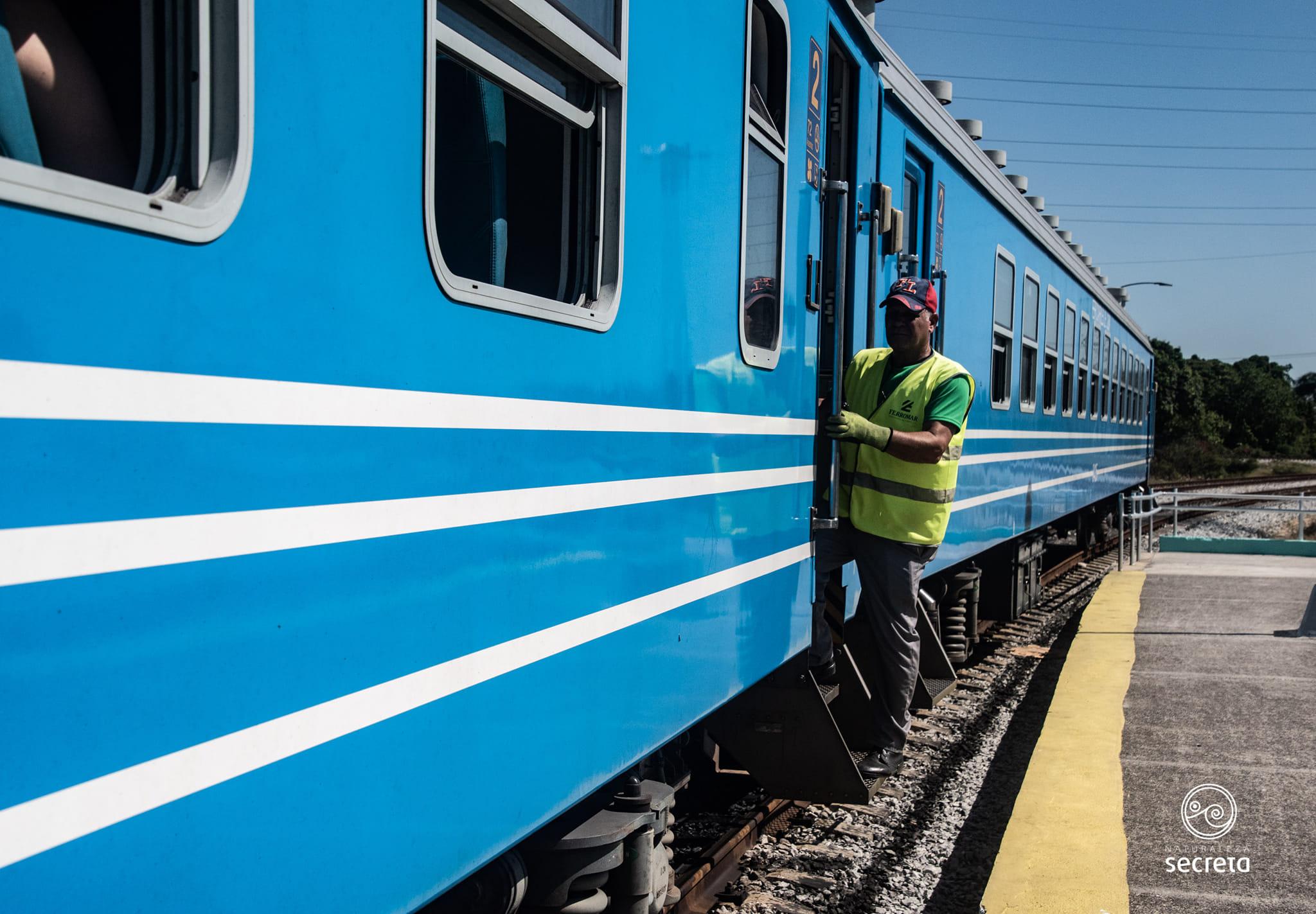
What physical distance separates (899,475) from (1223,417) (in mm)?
86754

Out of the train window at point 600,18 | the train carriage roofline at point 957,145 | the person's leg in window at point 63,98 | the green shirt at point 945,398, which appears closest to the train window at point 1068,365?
the train carriage roofline at point 957,145

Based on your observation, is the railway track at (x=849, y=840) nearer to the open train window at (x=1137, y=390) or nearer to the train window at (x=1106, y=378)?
the train window at (x=1106, y=378)

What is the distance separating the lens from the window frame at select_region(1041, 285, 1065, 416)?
9.88 m

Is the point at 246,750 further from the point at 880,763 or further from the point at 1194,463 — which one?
the point at 1194,463

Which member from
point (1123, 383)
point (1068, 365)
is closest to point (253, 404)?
point (1068, 365)

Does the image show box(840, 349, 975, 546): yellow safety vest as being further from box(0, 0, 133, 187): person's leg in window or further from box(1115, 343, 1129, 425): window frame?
box(1115, 343, 1129, 425): window frame

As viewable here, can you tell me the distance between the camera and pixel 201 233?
1.45 meters

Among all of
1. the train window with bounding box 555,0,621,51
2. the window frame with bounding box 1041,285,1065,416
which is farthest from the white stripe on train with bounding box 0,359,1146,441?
the window frame with bounding box 1041,285,1065,416

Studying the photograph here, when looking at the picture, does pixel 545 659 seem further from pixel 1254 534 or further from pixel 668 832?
pixel 1254 534

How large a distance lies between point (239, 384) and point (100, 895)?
660 mm

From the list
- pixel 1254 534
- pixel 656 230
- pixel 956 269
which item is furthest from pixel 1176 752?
pixel 1254 534

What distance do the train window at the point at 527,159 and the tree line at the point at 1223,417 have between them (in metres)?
49.2

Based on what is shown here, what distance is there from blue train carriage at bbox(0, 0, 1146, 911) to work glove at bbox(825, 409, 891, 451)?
31.2 inches

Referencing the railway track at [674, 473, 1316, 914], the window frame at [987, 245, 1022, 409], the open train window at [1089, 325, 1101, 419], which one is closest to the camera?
the railway track at [674, 473, 1316, 914]
